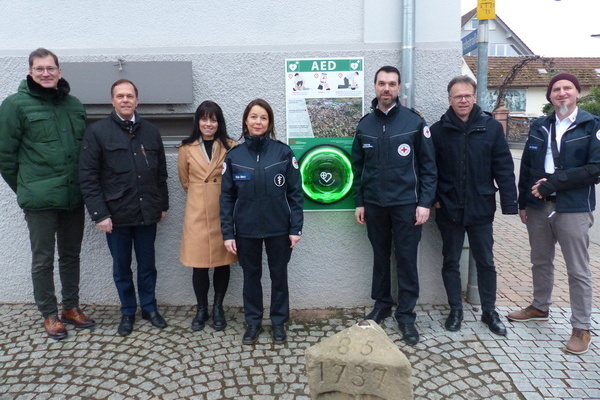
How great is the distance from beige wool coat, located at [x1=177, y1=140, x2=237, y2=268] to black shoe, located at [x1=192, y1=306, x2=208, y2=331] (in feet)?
1.48

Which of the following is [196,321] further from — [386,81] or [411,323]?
[386,81]

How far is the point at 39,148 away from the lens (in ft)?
11.9

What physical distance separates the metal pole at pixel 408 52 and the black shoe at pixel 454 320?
1.77 meters

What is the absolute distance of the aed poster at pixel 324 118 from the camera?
13.6ft

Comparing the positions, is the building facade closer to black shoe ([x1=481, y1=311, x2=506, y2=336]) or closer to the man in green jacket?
the man in green jacket

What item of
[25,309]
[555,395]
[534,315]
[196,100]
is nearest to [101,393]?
[25,309]

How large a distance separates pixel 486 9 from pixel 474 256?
217cm

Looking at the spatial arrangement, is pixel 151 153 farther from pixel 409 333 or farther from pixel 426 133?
pixel 409 333

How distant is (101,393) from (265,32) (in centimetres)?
304

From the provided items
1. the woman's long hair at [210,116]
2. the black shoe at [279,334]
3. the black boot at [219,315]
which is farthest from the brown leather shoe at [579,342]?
the woman's long hair at [210,116]

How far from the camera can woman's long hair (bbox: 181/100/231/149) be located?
149 inches

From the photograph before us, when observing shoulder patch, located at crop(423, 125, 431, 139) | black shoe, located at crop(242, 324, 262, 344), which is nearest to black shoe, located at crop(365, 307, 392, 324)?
black shoe, located at crop(242, 324, 262, 344)

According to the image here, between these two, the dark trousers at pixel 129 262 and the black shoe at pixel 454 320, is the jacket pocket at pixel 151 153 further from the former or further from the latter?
the black shoe at pixel 454 320

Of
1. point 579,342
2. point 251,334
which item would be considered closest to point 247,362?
point 251,334
